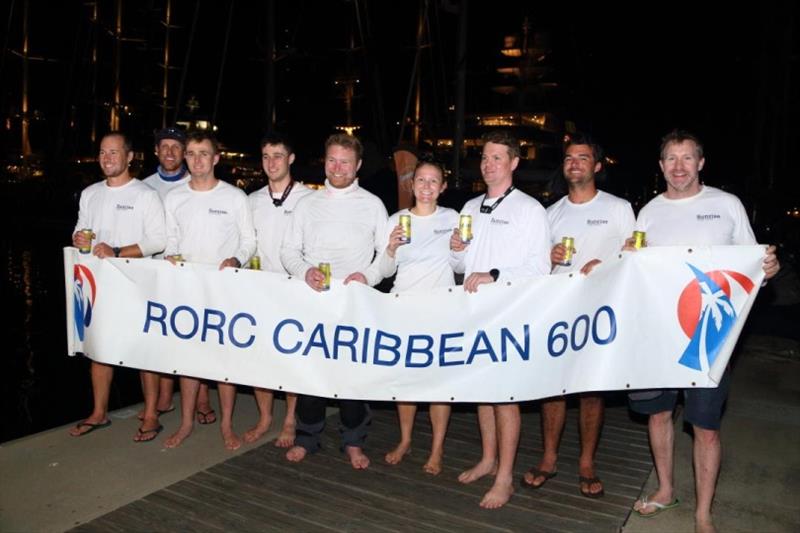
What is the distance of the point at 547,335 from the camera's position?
4.11m

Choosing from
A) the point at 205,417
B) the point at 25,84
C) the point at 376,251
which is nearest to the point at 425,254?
the point at 376,251

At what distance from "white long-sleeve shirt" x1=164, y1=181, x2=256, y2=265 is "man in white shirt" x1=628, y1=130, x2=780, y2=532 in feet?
9.41

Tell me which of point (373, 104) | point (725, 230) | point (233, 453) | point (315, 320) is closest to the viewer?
point (725, 230)

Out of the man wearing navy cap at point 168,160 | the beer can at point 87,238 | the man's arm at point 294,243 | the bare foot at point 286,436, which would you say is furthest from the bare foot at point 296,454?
the man wearing navy cap at point 168,160

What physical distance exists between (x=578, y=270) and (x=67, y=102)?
1451 inches

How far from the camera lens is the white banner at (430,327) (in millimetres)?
3869

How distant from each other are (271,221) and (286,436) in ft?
5.50

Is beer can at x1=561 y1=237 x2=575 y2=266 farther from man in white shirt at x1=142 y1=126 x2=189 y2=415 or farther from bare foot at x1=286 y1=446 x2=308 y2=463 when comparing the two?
man in white shirt at x1=142 y1=126 x2=189 y2=415

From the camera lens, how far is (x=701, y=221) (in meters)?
3.89

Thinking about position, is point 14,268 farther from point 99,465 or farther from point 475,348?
point 475,348

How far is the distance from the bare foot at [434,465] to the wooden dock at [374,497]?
0.05m

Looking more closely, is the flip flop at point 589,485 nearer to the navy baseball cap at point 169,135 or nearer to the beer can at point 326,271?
the beer can at point 326,271

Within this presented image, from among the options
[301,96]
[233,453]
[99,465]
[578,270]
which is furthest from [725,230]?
[301,96]

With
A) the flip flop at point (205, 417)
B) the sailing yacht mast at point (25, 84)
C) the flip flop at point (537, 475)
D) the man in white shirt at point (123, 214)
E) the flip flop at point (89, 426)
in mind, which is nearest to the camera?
the flip flop at point (537, 475)
